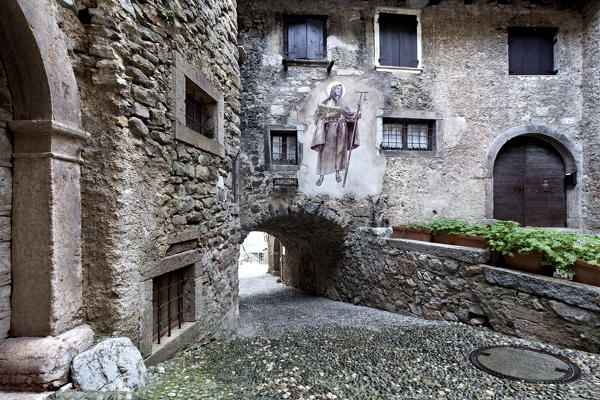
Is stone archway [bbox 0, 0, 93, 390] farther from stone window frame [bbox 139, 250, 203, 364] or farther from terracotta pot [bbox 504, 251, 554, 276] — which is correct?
terracotta pot [bbox 504, 251, 554, 276]

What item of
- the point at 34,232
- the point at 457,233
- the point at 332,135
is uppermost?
the point at 332,135

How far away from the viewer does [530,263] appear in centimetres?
351

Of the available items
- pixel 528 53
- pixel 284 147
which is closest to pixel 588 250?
pixel 284 147

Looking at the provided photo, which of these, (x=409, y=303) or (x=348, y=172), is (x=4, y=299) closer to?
(x=409, y=303)

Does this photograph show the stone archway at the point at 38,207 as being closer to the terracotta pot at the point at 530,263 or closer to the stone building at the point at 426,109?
the terracotta pot at the point at 530,263

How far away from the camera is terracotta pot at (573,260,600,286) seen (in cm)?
295

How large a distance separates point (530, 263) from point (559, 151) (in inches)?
217

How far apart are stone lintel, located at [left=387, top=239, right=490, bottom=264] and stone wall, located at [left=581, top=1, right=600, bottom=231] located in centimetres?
506

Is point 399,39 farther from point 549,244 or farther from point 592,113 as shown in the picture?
point 549,244

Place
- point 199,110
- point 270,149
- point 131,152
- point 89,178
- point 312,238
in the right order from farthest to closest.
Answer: point 312,238 < point 270,149 < point 199,110 < point 131,152 < point 89,178

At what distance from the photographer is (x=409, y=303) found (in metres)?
5.11

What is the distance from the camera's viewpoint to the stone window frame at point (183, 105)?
269 cm

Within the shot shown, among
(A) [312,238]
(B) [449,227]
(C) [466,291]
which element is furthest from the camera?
(A) [312,238]

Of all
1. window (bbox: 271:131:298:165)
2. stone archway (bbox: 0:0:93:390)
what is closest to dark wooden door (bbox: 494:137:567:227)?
window (bbox: 271:131:298:165)
